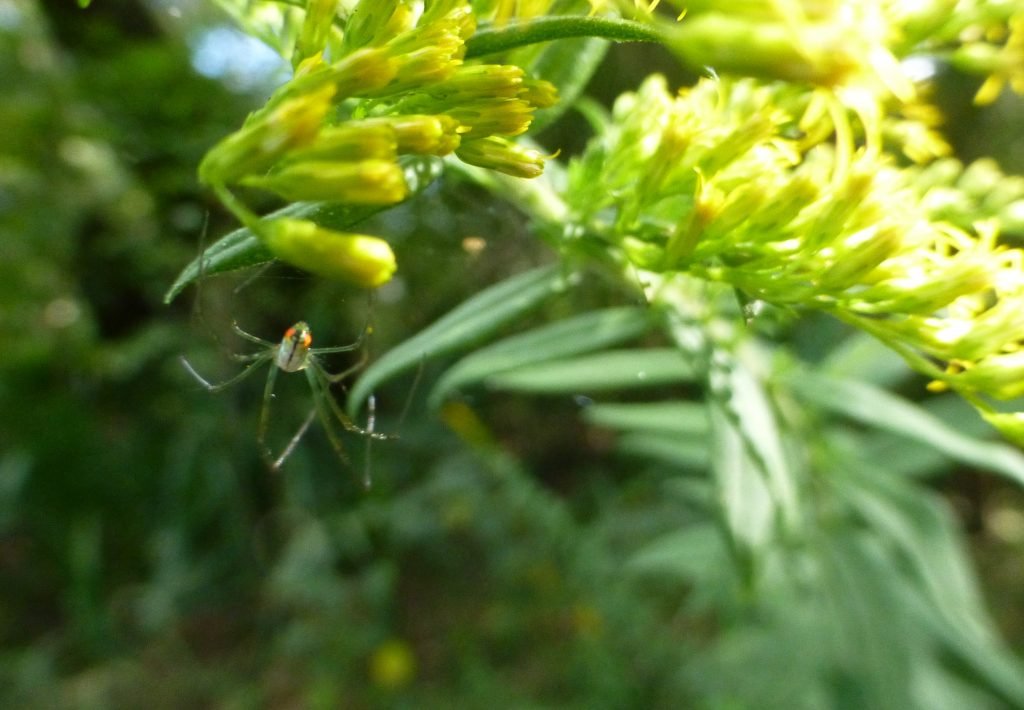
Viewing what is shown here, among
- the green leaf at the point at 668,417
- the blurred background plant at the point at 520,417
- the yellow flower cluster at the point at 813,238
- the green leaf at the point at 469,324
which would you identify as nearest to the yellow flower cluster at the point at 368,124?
the blurred background plant at the point at 520,417

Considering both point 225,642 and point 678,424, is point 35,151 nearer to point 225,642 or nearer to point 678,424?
point 225,642

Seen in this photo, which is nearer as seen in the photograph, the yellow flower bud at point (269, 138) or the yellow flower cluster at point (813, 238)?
the yellow flower bud at point (269, 138)

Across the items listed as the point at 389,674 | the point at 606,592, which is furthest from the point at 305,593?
the point at 606,592

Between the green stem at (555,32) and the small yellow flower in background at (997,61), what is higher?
the small yellow flower in background at (997,61)

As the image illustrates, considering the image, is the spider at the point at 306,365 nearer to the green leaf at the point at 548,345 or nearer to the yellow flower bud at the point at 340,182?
the green leaf at the point at 548,345

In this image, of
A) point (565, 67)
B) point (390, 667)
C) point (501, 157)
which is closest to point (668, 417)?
point (565, 67)

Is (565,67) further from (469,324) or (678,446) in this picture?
(678,446)
